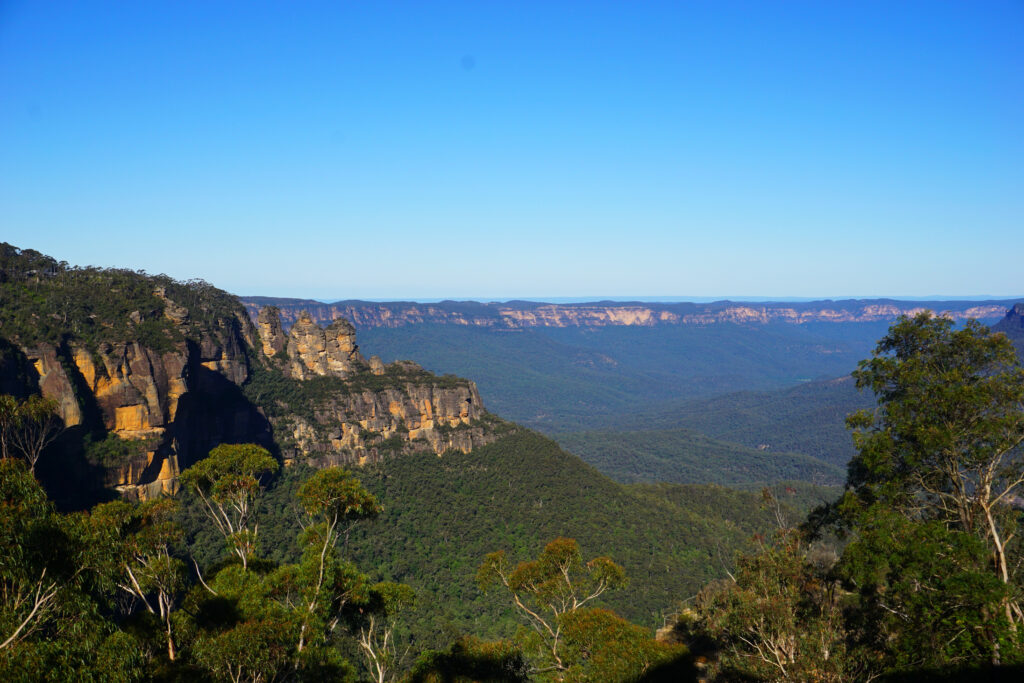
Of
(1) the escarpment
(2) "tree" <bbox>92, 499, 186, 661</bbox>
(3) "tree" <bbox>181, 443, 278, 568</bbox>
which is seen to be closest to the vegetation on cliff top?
(1) the escarpment

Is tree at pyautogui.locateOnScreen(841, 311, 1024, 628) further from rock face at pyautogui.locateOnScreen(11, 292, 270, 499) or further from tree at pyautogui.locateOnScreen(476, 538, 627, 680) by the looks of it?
rock face at pyautogui.locateOnScreen(11, 292, 270, 499)

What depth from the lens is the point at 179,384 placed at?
193 feet

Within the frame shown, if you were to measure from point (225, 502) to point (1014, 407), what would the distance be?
33110 mm

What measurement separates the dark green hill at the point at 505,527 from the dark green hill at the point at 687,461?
68170 millimetres

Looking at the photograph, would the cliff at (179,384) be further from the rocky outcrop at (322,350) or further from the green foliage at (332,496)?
the green foliage at (332,496)

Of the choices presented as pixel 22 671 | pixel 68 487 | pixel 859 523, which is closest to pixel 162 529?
pixel 22 671

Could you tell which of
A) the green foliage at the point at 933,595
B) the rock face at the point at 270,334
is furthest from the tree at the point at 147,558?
the rock face at the point at 270,334

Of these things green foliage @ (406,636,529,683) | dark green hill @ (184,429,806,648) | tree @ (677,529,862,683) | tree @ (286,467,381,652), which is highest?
tree @ (286,467,381,652)

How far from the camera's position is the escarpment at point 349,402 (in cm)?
7631

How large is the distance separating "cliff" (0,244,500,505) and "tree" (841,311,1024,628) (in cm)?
5399

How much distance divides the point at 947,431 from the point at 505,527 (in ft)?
170

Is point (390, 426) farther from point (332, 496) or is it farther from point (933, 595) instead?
point (933, 595)

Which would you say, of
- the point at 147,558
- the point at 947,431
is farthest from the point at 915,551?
the point at 147,558

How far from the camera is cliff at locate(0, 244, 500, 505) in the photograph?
48750 mm
